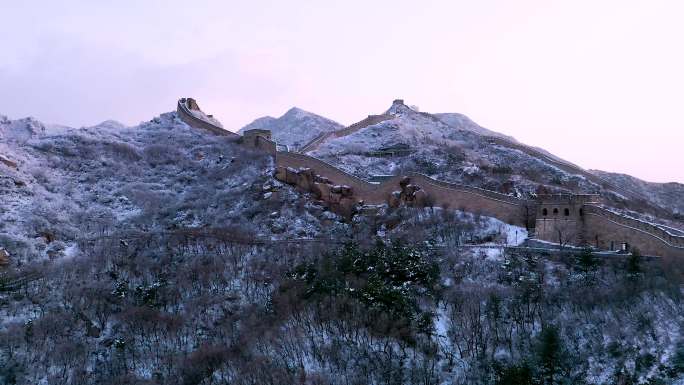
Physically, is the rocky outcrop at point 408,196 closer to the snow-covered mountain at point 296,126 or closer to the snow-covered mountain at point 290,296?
the snow-covered mountain at point 290,296

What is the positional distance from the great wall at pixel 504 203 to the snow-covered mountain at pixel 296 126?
18088 mm

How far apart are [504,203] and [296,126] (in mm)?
41335

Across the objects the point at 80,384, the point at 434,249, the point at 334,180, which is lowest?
the point at 80,384

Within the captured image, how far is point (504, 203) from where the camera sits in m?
35.2

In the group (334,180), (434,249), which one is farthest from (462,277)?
(334,180)

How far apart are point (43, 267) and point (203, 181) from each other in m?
13.4

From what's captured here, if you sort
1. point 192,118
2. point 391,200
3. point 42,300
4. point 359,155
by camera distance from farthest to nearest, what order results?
point 192,118 → point 359,155 → point 391,200 → point 42,300

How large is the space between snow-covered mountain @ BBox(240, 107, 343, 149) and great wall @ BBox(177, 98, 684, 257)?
1809 cm

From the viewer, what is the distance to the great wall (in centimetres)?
3102

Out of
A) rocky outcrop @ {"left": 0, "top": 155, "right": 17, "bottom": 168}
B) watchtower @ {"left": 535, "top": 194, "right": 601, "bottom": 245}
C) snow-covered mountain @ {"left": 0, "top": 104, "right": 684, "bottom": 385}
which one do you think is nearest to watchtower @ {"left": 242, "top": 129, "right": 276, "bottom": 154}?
snow-covered mountain @ {"left": 0, "top": 104, "right": 684, "bottom": 385}

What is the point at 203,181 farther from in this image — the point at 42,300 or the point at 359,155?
the point at 42,300

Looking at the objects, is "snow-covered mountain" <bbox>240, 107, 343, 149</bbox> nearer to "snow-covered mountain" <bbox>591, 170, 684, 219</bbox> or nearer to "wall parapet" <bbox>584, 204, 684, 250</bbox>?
"snow-covered mountain" <bbox>591, 170, 684, 219</bbox>

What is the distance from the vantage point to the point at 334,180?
4038cm

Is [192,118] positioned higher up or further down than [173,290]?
higher up
